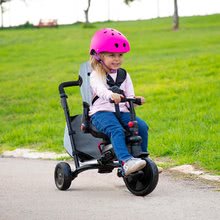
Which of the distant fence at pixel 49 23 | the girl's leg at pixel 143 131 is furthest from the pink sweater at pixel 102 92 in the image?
the distant fence at pixel 49 23

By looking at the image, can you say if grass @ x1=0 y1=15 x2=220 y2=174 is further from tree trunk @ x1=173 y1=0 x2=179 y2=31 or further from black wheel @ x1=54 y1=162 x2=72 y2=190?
tree trunk @ x1=173 y1=0 x2=179 y2=31

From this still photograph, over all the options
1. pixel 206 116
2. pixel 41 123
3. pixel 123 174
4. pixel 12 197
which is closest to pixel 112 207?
pixel 123 174

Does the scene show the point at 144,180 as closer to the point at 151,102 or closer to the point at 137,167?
the point at 137,167

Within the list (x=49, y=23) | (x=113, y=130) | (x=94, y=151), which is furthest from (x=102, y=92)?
(x=49, y=23)


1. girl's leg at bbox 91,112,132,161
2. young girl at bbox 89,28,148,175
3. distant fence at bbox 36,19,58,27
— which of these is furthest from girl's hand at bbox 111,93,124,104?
distant fence at bbox 36,19,58,27

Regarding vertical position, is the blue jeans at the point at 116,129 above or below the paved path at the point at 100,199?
above

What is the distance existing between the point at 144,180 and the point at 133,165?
0.32 m

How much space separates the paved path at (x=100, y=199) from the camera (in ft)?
20.5

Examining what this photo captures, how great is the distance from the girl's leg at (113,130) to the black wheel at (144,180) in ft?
0.64

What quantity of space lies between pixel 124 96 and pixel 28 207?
1.45m

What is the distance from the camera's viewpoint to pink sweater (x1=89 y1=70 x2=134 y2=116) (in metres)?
7.35

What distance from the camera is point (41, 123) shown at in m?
14.5

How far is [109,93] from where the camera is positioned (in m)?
7.25

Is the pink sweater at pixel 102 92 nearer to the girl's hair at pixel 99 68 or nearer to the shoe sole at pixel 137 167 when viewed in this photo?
the girl's hair at pixel 99 68
